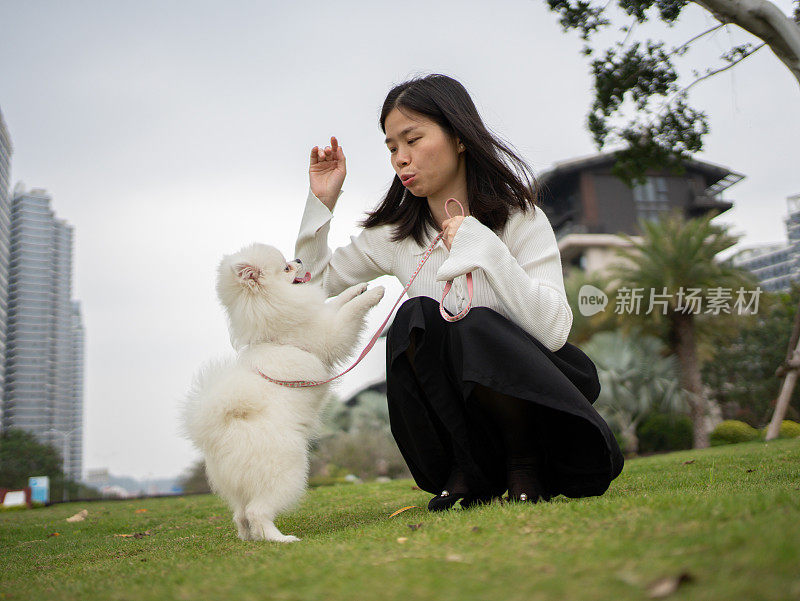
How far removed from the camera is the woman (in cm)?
279

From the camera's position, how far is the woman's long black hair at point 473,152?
3322mm

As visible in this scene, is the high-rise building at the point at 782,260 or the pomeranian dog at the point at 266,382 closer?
the pomeranian dog at the point at 266,382

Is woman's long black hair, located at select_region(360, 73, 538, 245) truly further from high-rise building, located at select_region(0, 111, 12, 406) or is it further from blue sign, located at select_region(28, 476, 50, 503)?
high-rise building, located at select_region(0, 111, 12, 406)

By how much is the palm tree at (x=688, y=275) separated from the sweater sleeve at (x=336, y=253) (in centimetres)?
1892

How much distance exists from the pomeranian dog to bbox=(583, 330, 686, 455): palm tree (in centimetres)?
1995

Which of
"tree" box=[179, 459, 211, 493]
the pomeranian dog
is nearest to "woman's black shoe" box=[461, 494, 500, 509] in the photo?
the pomeranian dog

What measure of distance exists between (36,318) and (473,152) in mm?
37025

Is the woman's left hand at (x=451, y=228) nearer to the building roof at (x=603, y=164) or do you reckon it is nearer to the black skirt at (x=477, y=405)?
the black skirt at (x=477, y=405)

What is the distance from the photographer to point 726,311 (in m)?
21.2

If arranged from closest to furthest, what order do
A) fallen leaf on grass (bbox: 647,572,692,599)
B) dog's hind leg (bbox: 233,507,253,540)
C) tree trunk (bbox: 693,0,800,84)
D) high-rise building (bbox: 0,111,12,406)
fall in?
fallen leaf on grass (bbox: 647,572,692,599), dog's hind leg (bbox: 233,507,253,540), tree trunk (bbox: 693,0,800,84), high-rise building (bbox: 0,111,12,406)

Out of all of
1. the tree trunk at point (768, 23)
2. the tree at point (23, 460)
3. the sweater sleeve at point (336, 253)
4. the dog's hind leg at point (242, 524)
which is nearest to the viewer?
the dog's hind leg at point (242, 524)

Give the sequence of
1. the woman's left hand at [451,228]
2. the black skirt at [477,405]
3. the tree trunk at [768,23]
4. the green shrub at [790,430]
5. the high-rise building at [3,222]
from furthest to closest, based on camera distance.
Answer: the high-rise building at [3,222] → the green shrub at [790,430] → the tree trunk at [768,23] → the woman's left hand at [451,228] → the black skirt at [477,405]

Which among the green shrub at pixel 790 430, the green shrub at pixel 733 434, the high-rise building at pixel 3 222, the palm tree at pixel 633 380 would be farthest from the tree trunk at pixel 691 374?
the high-rise building at pixel 3 222

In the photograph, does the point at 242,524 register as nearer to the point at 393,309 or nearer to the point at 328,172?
the point at 393,309
